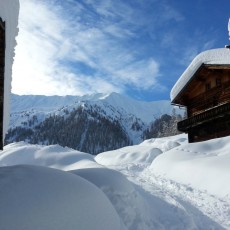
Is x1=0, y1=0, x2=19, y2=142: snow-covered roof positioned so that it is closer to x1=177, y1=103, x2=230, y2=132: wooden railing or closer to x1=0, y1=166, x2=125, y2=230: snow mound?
x1=0, y1=166, x2=125, y2=230: snow mound

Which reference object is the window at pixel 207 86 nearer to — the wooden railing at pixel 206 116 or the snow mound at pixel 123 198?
→ the wooden railing at pixel 206 116

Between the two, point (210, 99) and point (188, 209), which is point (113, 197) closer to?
point (188, 209)

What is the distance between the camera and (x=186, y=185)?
10.9 m

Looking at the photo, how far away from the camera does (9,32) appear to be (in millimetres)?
6414

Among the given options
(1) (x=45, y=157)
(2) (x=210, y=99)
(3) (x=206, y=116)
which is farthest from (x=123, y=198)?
(2) (x=210, y=99)

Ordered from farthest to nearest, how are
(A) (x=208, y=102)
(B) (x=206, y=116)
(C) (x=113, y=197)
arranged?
(A) (x=208, y=102)
(B) (x=206, y=116)
(C) (x=113, y=197)

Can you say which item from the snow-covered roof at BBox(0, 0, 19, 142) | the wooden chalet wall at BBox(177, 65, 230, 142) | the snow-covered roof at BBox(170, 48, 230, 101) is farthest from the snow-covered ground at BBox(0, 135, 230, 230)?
the snow-covered roof at BBox(170, 48, 230, 101)

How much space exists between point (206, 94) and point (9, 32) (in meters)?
13.8

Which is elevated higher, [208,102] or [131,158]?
[208,102]

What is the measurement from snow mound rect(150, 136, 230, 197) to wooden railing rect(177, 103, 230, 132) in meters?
1.52

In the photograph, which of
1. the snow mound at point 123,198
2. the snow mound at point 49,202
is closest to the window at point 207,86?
the snow mound at point 123,198

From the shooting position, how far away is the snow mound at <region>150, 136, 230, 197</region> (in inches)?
386

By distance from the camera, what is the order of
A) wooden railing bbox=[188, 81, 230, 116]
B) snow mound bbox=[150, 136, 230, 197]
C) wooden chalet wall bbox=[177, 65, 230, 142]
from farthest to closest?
wooden railing bbox=[188, 81, 230, 116], wooden chalet wall bbox=[177, 65, 230, 142], snow mound bbox=[150, 136, 230, 197]

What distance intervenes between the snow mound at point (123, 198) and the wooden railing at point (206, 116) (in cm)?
970
